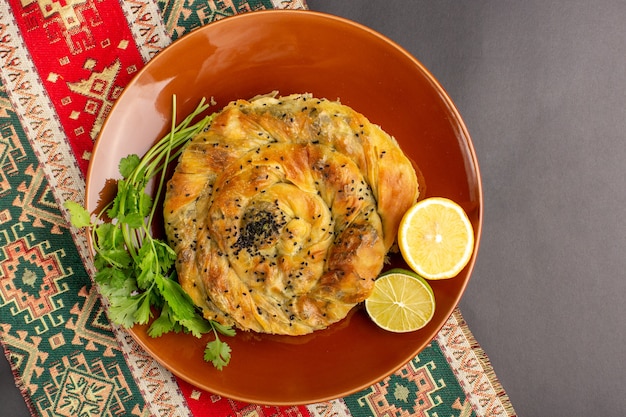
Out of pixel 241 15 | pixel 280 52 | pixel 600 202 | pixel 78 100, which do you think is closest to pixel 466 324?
pixel 600 202

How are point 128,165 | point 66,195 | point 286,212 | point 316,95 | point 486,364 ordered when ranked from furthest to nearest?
point 486,364 < point 66,195 < point 316,95 < point 128,165 < point 286,212

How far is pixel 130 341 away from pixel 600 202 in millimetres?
2922

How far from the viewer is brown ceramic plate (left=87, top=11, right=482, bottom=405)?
2.98 m

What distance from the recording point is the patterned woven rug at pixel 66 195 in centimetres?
327

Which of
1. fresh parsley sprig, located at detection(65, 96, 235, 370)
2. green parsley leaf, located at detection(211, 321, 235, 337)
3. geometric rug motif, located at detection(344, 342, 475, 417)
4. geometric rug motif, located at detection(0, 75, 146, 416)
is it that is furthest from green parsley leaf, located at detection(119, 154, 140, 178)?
geometric rug motif, located at detection(344, 342, 475, 417)

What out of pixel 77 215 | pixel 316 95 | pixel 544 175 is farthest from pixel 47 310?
pixel 544 175

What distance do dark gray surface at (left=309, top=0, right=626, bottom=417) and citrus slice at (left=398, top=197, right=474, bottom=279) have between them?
27.0 inches

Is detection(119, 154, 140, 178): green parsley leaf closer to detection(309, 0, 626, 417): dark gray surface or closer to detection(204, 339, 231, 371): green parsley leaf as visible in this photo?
detection(204, 339, 231, 371): green parsley leaf

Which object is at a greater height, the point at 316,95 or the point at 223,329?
the point at 316,95

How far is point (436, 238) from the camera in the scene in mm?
2801

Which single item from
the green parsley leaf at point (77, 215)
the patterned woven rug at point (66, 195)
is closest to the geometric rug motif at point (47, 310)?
the patterned woven rug at point (66, 195)

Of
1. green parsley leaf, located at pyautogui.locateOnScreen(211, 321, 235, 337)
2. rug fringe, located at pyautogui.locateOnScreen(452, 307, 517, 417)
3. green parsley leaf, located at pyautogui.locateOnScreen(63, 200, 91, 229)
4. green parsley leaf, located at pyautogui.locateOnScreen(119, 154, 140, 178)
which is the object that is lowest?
rug fringe, located at pyautogui.locateOnScreen(452, 307, 517, 417)

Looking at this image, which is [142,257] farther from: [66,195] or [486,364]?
[486,364]

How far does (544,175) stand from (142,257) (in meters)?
2.39
